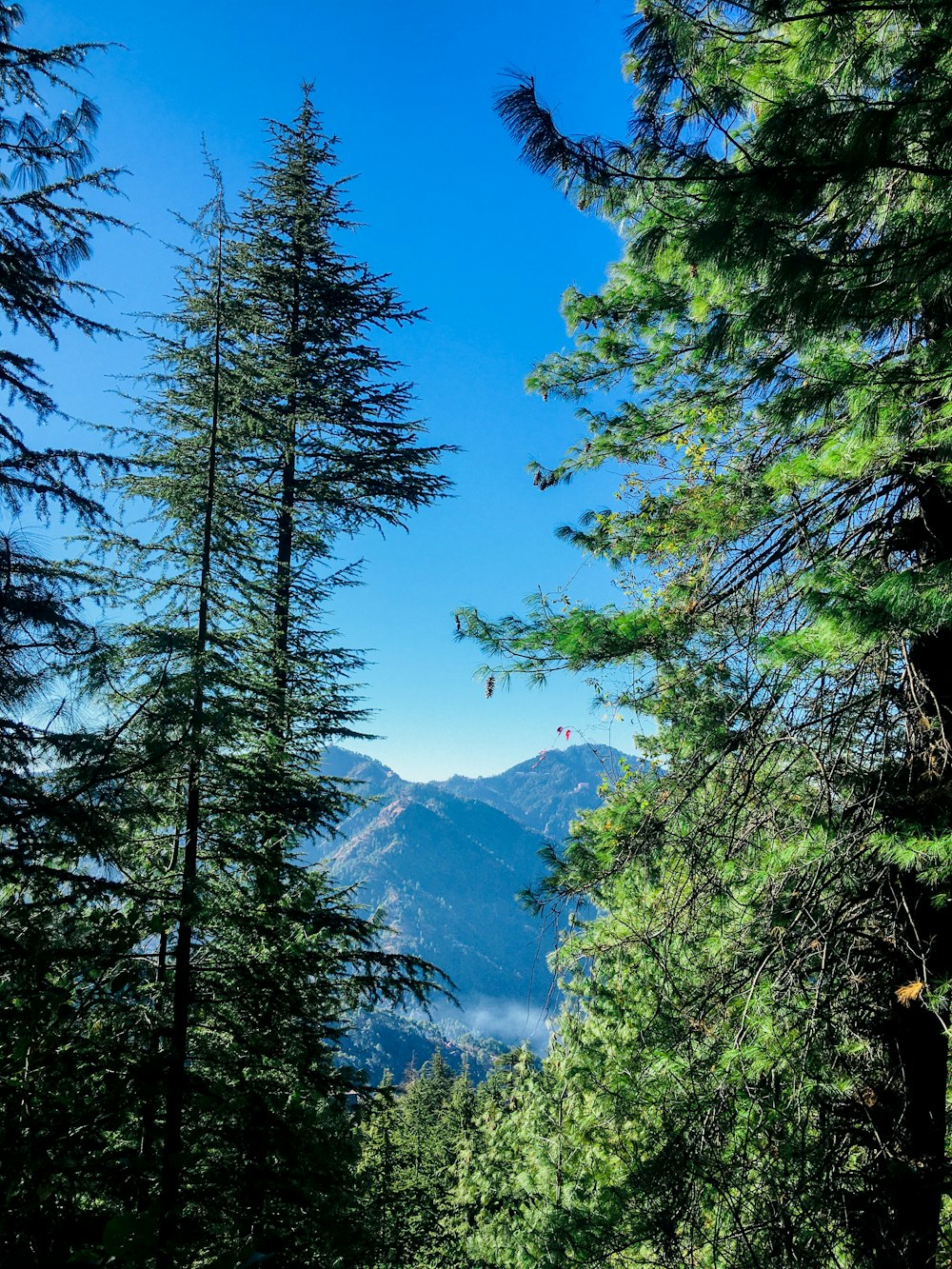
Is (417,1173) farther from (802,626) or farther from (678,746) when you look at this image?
(802,626)

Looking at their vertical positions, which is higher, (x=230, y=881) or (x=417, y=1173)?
(x=230, y=881)

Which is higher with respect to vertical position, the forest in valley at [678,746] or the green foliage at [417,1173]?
the forest in valley at [678,746]

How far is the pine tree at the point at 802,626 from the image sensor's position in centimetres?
253

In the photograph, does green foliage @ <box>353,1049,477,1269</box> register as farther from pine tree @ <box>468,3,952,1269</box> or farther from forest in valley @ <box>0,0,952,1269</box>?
pine tree @ <box>468,3,952,1269</box>

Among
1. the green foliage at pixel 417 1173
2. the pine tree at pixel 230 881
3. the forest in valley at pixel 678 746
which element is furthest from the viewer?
the green foliage at pixel 417 1173

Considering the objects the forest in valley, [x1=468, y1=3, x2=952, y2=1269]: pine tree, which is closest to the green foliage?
the forest in valley

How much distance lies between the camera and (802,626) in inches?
117

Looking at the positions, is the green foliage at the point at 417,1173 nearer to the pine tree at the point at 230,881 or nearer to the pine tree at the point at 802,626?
the pine tree at the point at 230,881

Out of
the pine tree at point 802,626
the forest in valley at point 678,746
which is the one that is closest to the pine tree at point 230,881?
the forest in valley at point 678,746

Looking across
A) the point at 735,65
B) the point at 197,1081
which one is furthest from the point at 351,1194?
the point at 735,65

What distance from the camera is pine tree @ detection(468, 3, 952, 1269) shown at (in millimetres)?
2533

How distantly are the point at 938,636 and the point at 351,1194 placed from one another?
7.56m

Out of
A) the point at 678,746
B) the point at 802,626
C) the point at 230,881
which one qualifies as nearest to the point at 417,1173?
the point at 230,881

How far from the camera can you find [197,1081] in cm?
448
